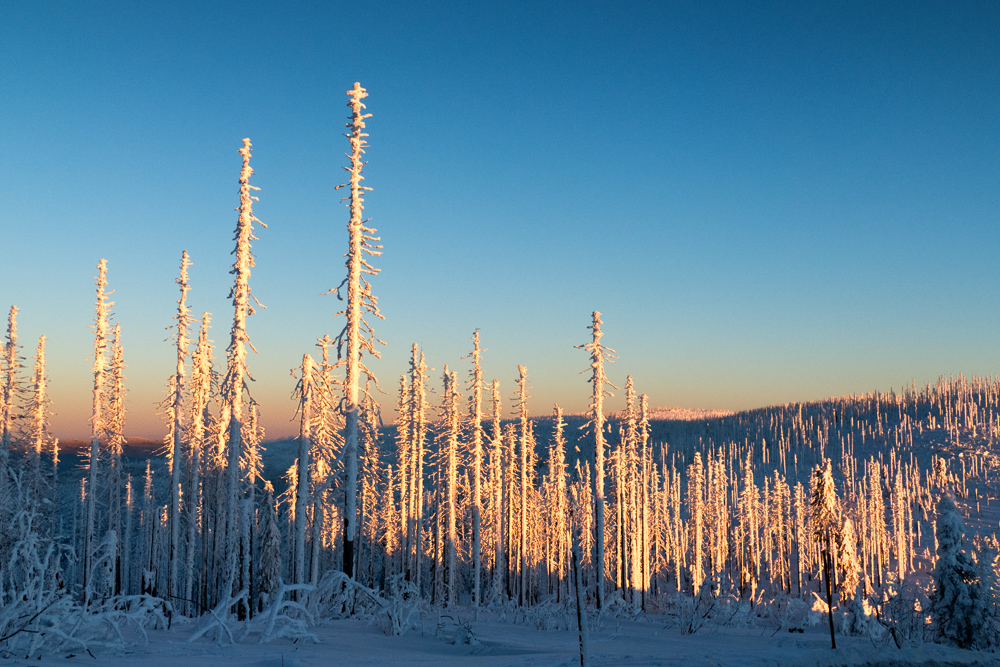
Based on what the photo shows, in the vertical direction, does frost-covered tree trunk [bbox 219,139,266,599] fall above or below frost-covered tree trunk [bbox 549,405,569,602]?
above

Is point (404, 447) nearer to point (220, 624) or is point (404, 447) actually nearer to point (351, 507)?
point (351, 507)

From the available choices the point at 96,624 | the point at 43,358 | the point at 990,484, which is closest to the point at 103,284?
the point at 43,358

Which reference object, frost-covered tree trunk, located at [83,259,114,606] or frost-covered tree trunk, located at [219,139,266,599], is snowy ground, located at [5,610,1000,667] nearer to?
frost-covered tree trunk, located at [219,139,266,599]

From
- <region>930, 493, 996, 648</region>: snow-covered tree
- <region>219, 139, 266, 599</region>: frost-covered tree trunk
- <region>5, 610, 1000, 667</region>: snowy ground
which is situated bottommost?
<region>930, 493, 996, 648</region>: snow-covered tree

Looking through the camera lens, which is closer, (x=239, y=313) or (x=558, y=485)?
(x=239, y=313)

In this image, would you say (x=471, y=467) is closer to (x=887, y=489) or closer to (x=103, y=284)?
(x=103, y=284)

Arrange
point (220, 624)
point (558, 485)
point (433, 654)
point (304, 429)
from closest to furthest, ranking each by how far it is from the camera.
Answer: point (220, 624) < point (433, 654) < point (304, 429) < point (558, 485)

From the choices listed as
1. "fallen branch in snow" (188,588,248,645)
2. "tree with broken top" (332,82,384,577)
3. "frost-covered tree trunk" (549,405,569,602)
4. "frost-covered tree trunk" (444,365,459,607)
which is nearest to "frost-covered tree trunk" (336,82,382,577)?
"tree with broken top" (332,82,384,577)

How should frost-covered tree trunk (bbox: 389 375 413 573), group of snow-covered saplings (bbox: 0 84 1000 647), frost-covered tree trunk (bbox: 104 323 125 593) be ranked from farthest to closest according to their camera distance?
frost-covered tree trunk (bbox: 389 375 413 573), frost-covered tree trunk (bbox: 104 323 125 593), group of snow-covered saplings (bbox: 0 84 1000 647)

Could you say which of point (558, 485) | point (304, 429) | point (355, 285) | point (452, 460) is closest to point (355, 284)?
point (355, 285)

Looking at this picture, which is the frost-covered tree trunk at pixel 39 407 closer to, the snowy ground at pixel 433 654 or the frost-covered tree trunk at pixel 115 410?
the frost-covered tree trunk at pixel 115 410

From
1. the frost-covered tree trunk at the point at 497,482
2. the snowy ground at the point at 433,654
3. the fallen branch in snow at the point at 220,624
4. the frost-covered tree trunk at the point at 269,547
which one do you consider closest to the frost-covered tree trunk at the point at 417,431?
the frost-covered tree trunk at the point at 497,482

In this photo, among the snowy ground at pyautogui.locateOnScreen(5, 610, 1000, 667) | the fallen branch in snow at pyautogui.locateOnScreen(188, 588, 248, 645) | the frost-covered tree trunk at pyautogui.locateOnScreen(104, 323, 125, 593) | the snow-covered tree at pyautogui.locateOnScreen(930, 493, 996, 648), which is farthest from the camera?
the frost-covered tree trunk at pyautogui.locateOnScreen(104, 323, 125, 593)

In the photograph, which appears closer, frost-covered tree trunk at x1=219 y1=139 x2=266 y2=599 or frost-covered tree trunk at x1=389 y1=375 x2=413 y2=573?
frost-covered tree trunk at x1=219 y1=139 x2=266 y2=599
